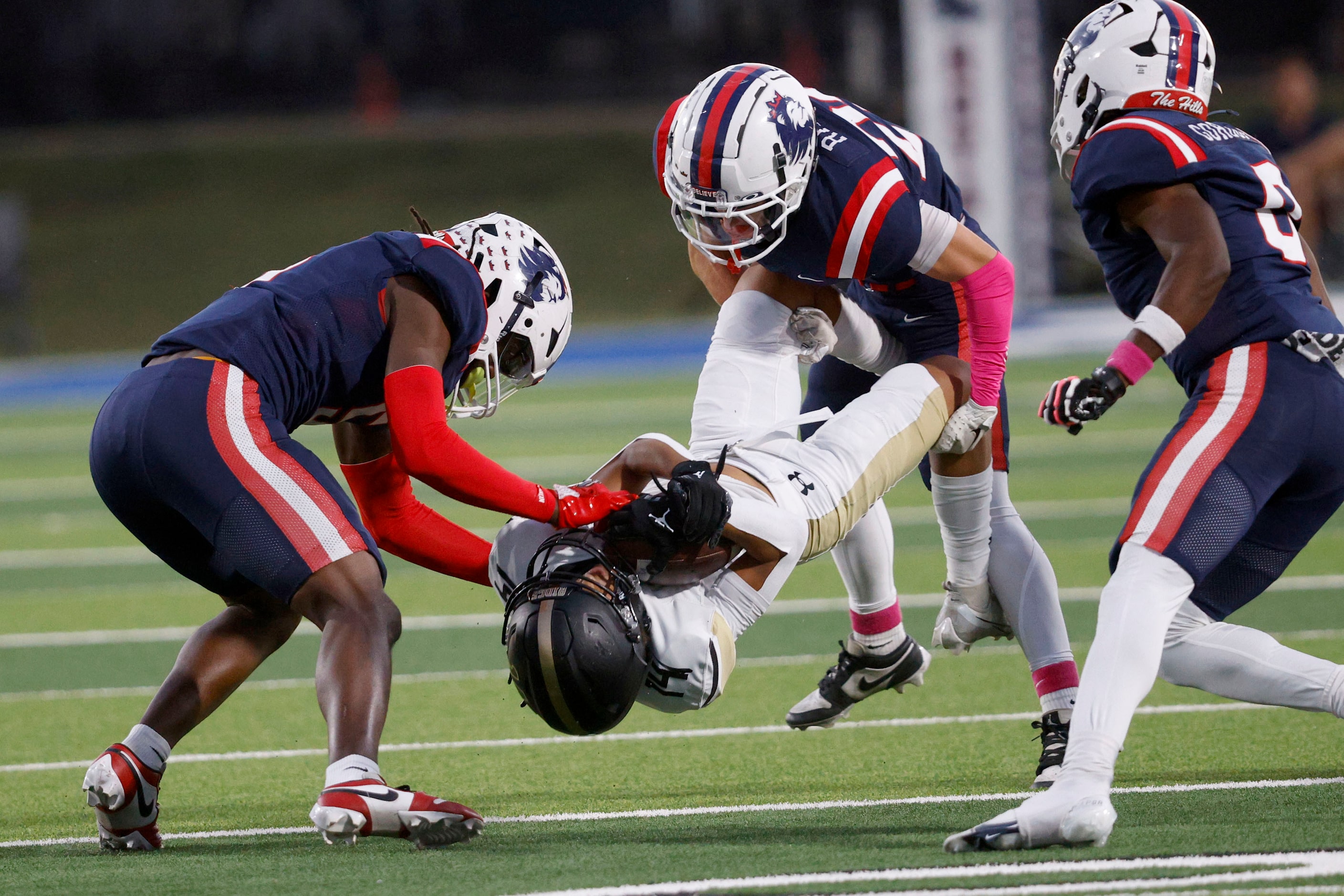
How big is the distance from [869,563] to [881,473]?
2.12ft

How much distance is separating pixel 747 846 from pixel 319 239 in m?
20.9

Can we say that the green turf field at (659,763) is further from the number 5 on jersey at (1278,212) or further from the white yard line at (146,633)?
the number 5 on jersey at (1278,212)

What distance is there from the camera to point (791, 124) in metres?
3.52

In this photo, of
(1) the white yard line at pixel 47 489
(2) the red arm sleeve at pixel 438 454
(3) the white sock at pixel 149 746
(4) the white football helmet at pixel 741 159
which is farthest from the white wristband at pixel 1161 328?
(1) the white yard line at pixel 47 489

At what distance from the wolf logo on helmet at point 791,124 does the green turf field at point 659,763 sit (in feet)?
4.45

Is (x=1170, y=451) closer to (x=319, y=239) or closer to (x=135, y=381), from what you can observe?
(x=135, y=381)

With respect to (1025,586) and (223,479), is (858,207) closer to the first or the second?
(1025,586)

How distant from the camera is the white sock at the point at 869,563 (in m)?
4.08

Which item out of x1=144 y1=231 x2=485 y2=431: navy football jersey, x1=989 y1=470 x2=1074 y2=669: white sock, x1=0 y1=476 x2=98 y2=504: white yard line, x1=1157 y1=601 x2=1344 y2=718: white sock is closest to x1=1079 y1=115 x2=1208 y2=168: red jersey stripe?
x1=1157 y1=601 x2=1344 y2=718: white sock

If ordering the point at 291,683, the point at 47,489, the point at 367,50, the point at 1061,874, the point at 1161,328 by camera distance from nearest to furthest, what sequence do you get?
1. the point at 1061,874
2. the point at 1161,328
3. the point at 291,683
4. the point at 47,489
5. the point at 367,50

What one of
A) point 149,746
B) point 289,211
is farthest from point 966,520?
point 289,211

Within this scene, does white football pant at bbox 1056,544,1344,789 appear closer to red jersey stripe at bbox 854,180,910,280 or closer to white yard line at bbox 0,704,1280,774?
red jersey stripe at bbox 854,180,910,280

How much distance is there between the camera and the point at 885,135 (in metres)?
3.80

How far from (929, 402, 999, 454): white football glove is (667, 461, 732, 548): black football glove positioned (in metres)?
0.72
